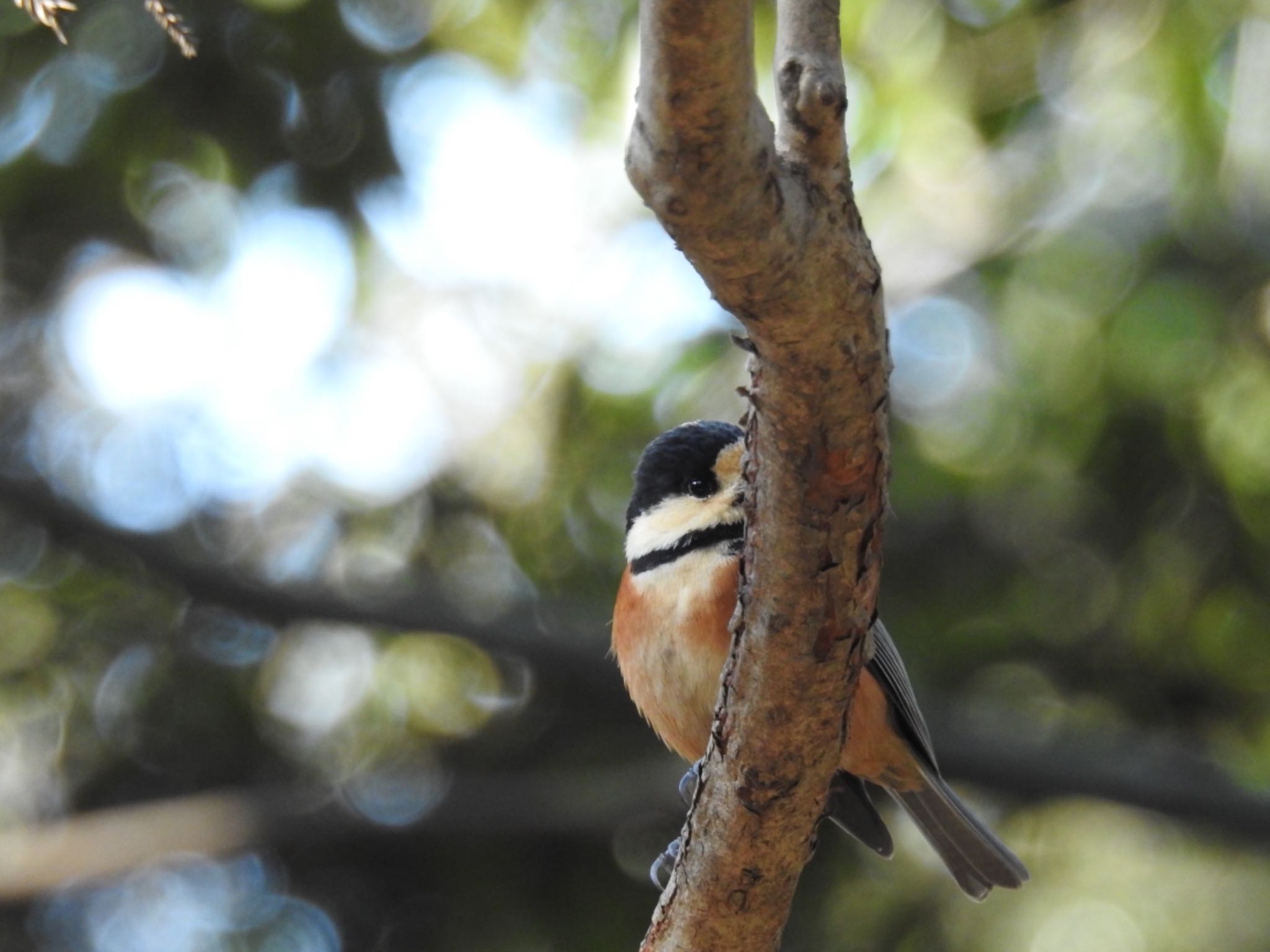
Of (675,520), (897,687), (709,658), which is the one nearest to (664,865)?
(709,658)

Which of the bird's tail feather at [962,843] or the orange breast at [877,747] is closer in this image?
the orange breast at [877,747]

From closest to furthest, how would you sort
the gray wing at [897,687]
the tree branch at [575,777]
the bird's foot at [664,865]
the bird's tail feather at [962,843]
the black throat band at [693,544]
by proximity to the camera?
the bird's foot at [664,865] < the black throat band at [693,544] < the gray wing at [897,687] < the bird's tail feather at [962,843] < the tree branch at [575,777]

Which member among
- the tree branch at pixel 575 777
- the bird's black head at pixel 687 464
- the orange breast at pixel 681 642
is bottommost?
the tree branch at pixel 575 777

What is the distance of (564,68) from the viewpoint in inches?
252

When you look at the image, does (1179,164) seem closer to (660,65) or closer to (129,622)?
(660,65)

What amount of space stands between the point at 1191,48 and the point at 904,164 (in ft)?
3.91

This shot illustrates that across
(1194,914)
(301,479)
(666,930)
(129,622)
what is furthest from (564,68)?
(1194,914)

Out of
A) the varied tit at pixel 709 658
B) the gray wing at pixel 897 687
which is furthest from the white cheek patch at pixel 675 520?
the gray wing at pixel 897 687

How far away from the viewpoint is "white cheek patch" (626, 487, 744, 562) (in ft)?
13.9

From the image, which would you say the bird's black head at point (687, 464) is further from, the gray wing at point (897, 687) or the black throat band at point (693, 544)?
the gray wing at point (897, 687)

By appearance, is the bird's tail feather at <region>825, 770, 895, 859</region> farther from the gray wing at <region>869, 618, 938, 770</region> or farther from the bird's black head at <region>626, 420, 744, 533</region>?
the bird's black head at <region>626, 420, 744, 533</region>

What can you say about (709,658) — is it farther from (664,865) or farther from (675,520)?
(664,865)

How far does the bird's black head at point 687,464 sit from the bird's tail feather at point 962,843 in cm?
138

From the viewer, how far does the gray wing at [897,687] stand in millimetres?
4246
